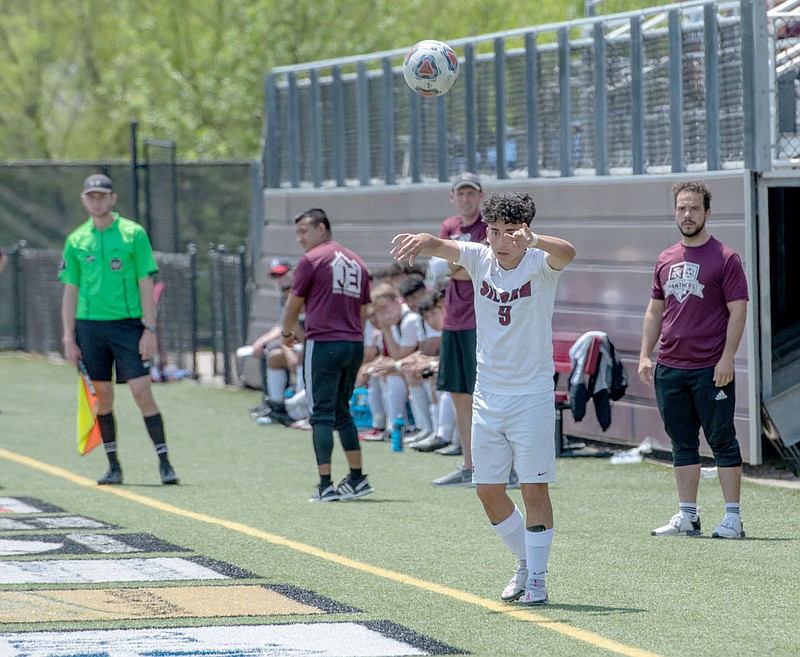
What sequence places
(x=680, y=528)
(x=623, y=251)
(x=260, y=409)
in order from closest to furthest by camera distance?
(x=680, y=528) → (x=623, y=251) → (x=260, y=409)

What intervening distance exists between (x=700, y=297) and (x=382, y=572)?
97.9 inches

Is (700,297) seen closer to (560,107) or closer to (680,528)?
(680,528)

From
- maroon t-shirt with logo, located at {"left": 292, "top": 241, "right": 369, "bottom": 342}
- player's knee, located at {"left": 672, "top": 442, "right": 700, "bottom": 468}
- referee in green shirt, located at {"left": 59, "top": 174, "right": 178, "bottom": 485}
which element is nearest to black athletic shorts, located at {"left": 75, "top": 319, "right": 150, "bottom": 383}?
referee in green shirt, located at {"left": 59, "top": 174, "right": 178, "bottom": 485}

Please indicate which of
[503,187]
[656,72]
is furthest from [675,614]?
[503,187]

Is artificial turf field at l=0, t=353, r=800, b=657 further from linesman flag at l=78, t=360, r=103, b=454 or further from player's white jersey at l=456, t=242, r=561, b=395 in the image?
player's white jersey at l=456, t=242, r=561, b=395

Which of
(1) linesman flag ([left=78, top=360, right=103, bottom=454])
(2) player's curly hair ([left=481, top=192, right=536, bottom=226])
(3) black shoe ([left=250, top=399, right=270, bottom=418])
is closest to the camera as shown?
(2) player's curly hair ([left=481, top=192, right=536, bottom=226])

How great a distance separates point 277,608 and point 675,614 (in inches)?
67.0

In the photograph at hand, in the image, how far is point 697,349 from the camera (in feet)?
29.3

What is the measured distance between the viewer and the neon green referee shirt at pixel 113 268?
1121 cm

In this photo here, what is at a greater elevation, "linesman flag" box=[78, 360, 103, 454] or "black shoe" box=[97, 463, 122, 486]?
"linesman flag" box=[78, 360, 103, 454]

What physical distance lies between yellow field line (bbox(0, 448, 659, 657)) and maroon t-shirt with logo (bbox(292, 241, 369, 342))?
150cm

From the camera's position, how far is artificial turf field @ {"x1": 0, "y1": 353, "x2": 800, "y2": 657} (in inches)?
247

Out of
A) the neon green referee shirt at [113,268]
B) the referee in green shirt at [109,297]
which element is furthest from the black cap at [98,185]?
the neon green referee shirt at [113,268]

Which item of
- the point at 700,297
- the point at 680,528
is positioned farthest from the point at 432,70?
the point at 680,528
